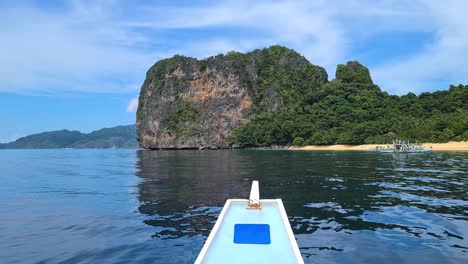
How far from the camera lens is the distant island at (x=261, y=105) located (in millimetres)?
139125

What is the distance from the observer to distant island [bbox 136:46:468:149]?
139125mm

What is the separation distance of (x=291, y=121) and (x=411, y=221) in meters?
139

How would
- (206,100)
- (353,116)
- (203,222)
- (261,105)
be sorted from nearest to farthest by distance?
(203,222) < (353,116) < (206,100) < (261,105)

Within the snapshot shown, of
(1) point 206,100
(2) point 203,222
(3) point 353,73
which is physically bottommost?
(2) point 203,222

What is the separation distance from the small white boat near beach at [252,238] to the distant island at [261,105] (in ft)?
389

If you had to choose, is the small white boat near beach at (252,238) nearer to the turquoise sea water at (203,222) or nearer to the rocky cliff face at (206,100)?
the turquoise sea water at (203,222)

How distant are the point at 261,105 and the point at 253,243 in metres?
179

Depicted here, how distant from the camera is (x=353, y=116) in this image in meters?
144

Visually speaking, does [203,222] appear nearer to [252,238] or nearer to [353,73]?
[252,238]

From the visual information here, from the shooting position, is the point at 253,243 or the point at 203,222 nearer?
the point at 253,243

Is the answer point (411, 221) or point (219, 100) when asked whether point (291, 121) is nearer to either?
point (219, 100)

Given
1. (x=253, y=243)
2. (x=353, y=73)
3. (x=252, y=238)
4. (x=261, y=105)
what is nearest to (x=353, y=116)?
(x=353, y=73)

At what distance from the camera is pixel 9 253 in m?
10.3

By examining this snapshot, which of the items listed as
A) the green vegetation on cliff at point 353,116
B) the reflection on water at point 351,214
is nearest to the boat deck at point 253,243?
the reflection on water at point 351,214
